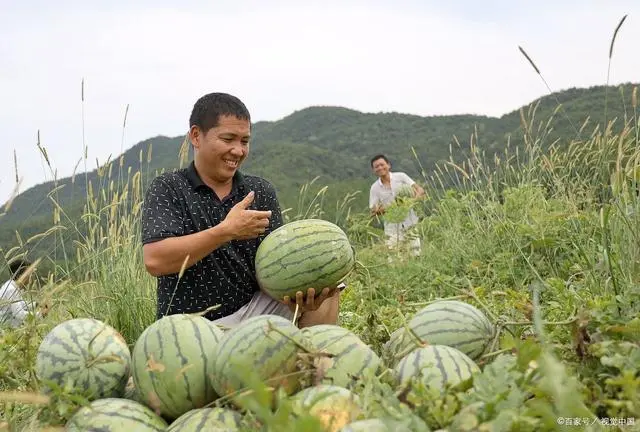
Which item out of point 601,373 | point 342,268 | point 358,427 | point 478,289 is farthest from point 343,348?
point 478,289

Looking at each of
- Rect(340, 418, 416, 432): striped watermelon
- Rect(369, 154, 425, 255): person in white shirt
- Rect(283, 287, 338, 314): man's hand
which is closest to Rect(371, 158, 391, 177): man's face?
Rect(369, 154, 425, 255): person in white shirt

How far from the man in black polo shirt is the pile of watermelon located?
1.04 metres

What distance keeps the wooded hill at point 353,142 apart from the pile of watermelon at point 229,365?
17001 mm

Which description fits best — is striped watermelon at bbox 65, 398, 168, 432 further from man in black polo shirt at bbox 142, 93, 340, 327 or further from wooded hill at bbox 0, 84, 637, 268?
wooded hill at bbox 0, 84, 637, 268

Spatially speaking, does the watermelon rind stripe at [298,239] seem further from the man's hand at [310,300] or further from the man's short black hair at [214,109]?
the man's short black hair at [214,109]

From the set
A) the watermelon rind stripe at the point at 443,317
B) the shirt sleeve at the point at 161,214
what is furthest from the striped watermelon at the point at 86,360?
the shirt sleeve at the point at 161,214

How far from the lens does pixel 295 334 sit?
1895mm

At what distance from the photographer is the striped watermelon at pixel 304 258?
2.99 m

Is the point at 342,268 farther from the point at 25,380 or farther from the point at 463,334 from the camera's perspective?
the point at 25,380

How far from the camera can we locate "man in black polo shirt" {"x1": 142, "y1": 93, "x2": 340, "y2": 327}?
3.29 metres

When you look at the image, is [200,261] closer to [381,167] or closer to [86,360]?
[86,360]

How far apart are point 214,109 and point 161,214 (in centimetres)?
60

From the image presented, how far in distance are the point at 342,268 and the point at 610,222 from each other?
1240mm

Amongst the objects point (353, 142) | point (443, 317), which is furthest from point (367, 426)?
point (353, 142)
